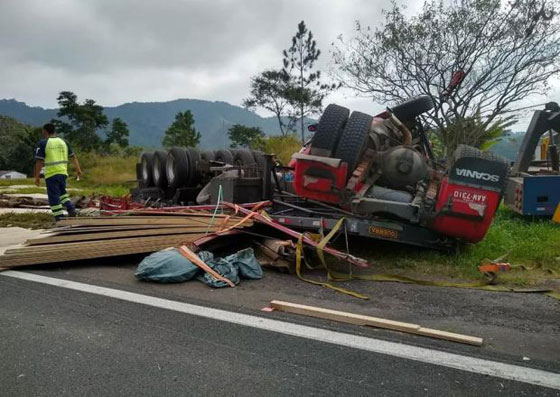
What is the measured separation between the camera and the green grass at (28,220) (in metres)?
7.73

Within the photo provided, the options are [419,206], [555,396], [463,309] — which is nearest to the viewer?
[555,396]

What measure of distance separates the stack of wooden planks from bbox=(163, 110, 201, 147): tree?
3689 cm

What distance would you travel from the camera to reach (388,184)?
546 centimetres

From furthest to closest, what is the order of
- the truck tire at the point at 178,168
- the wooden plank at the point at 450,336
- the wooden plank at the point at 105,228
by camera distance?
the truck tire at the point at 178,168, the wooden plank at the point at 105,228, the wooden plank at the point at 450,336

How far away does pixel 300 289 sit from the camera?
4129mm

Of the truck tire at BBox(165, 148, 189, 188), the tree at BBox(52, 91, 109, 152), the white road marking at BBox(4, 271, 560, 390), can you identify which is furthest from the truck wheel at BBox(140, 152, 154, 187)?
the tree at BBox(52, 91, 109, 152)

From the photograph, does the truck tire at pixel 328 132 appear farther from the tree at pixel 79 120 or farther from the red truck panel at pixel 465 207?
the tree at pixel 79 120

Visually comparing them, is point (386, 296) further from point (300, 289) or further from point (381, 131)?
point (381, 131)

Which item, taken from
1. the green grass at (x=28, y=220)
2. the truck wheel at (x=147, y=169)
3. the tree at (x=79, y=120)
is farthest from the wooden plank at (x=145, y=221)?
the tree at (x=79, y=120)

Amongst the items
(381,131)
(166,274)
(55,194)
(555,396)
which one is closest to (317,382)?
(555,396)

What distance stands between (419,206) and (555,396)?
271cm

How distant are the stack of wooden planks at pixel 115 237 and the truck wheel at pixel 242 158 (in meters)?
2.90

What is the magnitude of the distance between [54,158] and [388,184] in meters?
5.38

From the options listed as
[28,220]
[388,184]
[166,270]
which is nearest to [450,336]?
[166,270]
